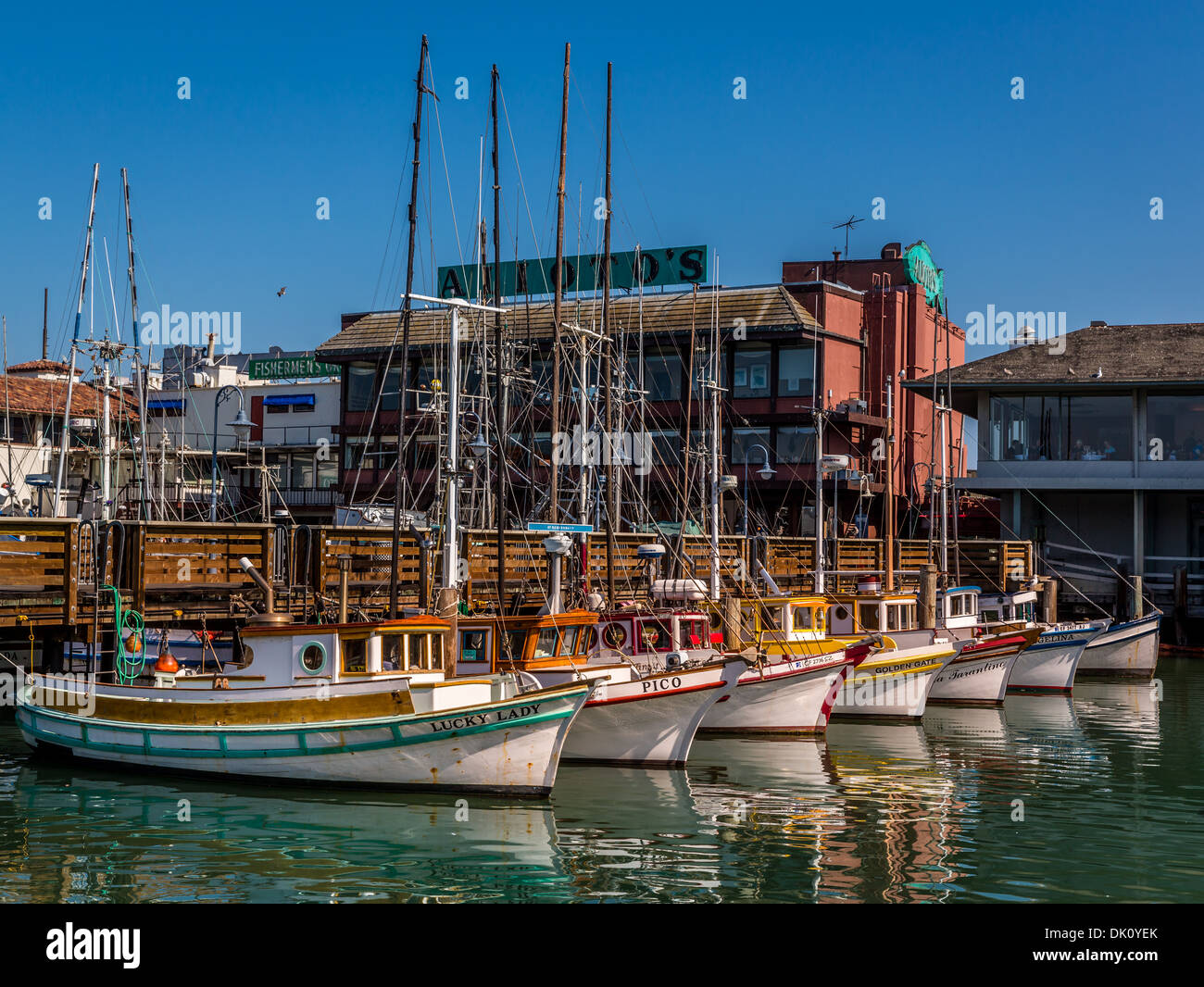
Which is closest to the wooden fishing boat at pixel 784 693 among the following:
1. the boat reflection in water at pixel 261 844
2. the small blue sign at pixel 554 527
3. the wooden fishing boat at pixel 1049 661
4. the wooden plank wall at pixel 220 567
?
the wooden plank wall at pixel 220 567

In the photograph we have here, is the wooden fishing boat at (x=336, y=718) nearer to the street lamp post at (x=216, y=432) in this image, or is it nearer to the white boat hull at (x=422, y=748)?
the white boat hull at (x=422, y=748)

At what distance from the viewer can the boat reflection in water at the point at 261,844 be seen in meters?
14.9

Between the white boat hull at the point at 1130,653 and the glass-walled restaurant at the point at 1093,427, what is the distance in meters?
14.2

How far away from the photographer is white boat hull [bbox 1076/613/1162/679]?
43.0 meters

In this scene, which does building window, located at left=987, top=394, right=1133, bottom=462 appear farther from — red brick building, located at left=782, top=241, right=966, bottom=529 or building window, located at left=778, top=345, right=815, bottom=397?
building window, located at left=778, top=345, right=815, bottom=397

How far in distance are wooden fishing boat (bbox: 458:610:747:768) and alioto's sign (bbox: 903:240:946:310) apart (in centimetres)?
4578

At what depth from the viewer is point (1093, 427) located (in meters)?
56.9

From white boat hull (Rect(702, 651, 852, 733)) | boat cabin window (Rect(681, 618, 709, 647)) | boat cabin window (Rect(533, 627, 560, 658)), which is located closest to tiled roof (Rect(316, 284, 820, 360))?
boat cabin window (Rect(681, 618, 709, 647))

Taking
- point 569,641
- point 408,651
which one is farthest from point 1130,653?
point 408,651

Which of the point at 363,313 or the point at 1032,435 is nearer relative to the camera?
the point at 1032,435
